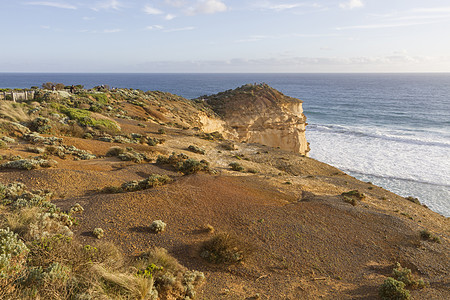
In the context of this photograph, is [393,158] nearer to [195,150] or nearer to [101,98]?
[195,150]

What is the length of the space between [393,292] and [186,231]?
599 centimetres

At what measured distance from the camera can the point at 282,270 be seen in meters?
7.80

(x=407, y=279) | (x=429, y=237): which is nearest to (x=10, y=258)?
(x=407, y=279)

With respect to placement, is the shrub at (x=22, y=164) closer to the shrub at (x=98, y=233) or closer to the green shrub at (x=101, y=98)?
the shrub at (x=98, y=233)

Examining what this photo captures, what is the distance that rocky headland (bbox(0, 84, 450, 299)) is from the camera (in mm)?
5504

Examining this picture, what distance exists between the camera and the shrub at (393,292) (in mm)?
6889

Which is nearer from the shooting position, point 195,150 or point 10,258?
point 10,258

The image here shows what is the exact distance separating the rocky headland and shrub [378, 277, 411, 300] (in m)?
0.03

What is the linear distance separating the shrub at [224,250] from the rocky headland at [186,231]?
39 millimetres

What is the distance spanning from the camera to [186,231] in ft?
29.0

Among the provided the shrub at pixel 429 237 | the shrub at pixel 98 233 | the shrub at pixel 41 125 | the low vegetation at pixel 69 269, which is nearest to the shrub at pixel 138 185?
the low vegetation at pixel 69 269

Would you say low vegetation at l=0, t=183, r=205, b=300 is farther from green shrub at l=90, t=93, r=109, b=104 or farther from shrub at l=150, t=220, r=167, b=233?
green shrub at l=90, t=93, r=109, b=104

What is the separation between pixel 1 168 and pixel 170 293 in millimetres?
9969

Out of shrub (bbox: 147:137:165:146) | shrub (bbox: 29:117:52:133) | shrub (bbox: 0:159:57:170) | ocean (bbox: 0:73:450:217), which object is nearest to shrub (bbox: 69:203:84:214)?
shrub (bbox: 0:159:57:170)
